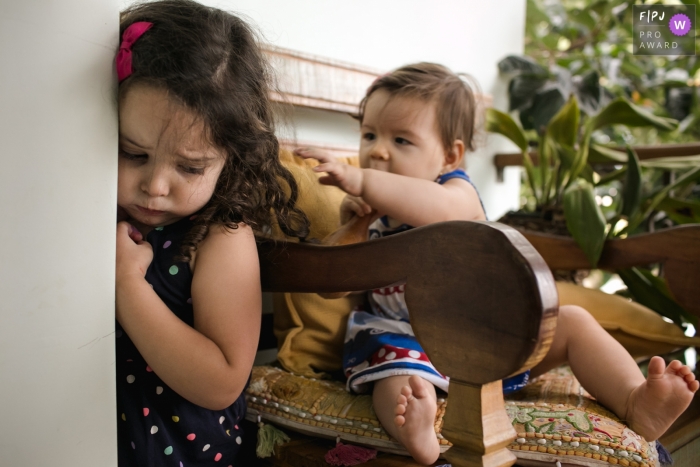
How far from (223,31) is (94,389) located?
407 millimetres

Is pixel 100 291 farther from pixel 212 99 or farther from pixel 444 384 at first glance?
pixel 444 384

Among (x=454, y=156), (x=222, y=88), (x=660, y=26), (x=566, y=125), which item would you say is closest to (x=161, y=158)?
(x=222, y=88)

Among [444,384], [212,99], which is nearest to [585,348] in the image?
[444,384]

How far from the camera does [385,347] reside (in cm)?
91

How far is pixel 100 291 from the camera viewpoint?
0.60 metres

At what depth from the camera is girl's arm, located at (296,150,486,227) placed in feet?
2.95

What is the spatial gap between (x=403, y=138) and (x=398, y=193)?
0.16m

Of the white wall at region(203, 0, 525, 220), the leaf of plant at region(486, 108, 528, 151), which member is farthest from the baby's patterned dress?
the leaf of plant at region(486, 108, 528, 151)

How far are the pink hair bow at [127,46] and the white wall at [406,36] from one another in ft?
1.41

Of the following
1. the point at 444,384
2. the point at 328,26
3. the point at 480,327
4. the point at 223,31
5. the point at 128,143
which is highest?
the point at 328,26

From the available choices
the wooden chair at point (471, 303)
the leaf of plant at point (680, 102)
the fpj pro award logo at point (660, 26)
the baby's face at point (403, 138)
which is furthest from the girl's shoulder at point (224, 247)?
the leaf of plant at point (680, 102)

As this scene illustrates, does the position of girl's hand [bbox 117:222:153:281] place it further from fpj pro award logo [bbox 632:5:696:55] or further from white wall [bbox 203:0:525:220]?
fpj pro award logo [bbox 632:5:696:55]

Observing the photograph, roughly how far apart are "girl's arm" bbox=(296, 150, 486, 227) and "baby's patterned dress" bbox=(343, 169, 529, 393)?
0.19ft

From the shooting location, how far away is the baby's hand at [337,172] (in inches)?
33.9
